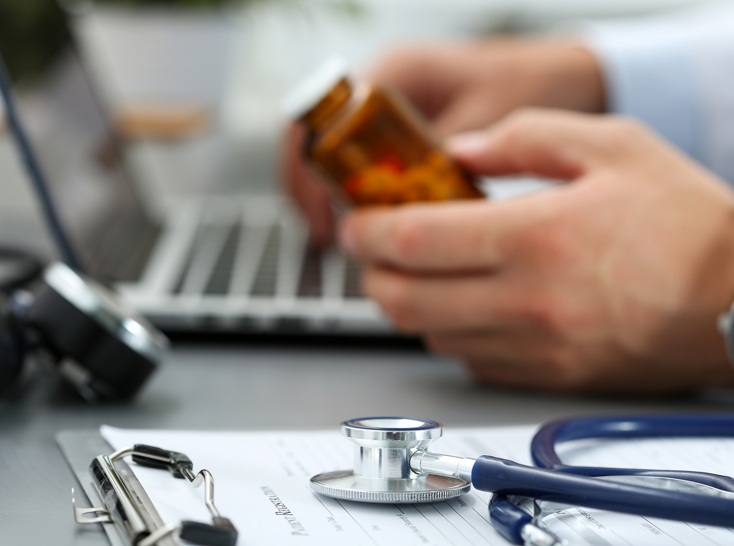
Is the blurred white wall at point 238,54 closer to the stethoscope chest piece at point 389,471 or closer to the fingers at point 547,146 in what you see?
the fingers at point 547,146

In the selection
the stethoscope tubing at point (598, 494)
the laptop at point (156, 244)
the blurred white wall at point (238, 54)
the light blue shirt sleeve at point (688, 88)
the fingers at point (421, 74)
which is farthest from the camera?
the blurred white wall at point (238, 54)

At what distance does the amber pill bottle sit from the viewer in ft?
1.34

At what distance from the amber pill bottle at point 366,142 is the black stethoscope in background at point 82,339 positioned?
15 cm

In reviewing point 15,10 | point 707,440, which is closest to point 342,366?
point 707,440

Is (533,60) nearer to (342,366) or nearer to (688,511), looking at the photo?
(342,366)

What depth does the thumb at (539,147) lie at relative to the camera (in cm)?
44

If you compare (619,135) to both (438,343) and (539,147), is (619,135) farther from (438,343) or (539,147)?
(438,343)

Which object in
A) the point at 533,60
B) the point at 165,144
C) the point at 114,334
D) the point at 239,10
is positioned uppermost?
the point at 239,10

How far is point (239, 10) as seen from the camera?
3.44 ft

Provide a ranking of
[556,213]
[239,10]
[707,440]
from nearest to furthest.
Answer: [707,440]
[556,213]
[239,10]

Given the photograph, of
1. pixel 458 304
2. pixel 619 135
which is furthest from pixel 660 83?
pixel 458 304

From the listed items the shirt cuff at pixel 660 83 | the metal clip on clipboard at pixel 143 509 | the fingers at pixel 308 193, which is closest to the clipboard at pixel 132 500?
the metal clip on clipboard at pixel 143 509

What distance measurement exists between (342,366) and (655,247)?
207 millimetres

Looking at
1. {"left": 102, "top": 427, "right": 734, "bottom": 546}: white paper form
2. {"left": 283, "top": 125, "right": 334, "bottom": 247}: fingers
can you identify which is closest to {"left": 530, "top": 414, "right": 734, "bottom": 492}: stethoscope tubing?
{"left": 102, "top": 427, "right": 734, "bottom": 546}: white paper form
